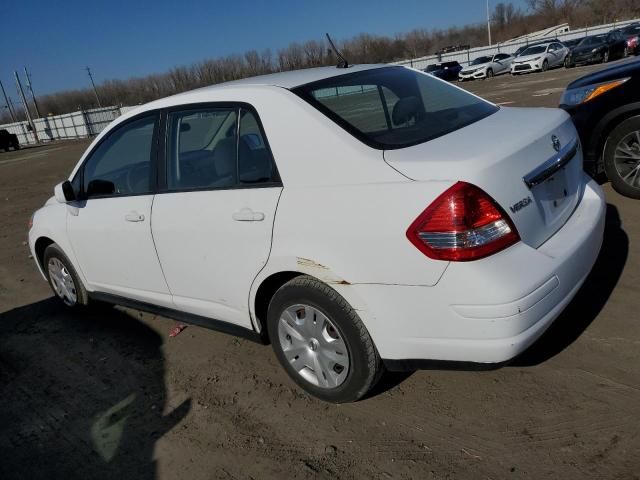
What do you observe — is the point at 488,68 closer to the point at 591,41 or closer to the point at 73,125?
the point at 591,41

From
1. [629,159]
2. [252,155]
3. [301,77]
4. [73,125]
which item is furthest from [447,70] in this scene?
[252,155]

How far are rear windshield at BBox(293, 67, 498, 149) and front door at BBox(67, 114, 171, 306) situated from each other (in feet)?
4.16

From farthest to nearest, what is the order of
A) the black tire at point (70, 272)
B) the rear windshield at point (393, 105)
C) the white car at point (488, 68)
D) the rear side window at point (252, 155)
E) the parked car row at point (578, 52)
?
the white car at point (488, 68) → the parked car row at point (578, 52) → the black tire at point (70, 272) → the rear side window at point (252, 155) → the rear windshield at point (393, 105)

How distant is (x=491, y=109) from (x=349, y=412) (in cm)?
197

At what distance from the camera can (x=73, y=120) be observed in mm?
51594

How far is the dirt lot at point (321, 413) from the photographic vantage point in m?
2.44

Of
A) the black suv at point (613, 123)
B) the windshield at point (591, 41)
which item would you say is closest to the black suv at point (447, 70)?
the windshield at point (591, 41)

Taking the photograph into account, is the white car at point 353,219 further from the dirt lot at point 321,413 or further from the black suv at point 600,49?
the black suv at point 600,49

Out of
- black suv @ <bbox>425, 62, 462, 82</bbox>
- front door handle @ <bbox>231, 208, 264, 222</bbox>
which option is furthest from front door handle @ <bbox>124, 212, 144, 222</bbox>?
black suv @ <bbox>425, 62, 462, 82</bbox>

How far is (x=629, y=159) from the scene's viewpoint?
16.5 feet

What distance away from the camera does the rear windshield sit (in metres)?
2.72

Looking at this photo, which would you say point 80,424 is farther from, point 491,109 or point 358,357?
point 491,109

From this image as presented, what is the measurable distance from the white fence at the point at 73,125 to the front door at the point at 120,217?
46787 mm

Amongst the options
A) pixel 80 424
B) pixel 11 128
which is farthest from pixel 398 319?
pixel 11 128
